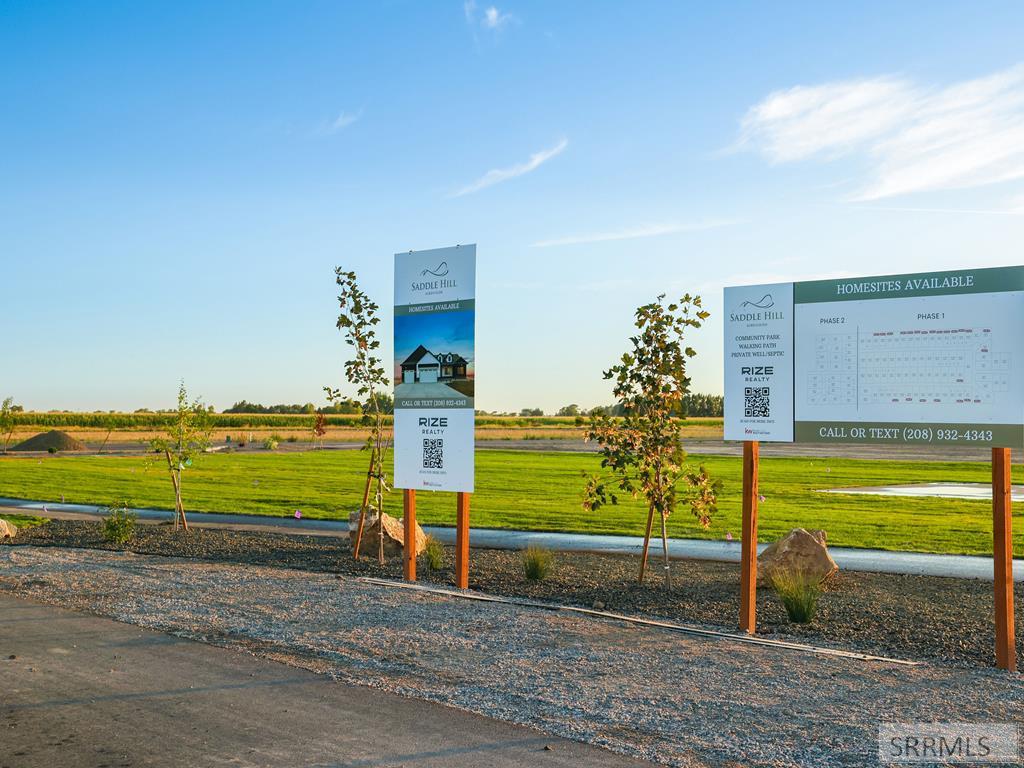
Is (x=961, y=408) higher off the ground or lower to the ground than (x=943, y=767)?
higher

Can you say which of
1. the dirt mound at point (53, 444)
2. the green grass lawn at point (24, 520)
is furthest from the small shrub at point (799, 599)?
the dirt mound at point (53, 444)

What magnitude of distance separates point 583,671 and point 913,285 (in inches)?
183

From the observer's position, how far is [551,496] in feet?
84.5

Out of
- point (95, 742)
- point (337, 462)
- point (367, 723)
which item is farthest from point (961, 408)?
point (337, 462)

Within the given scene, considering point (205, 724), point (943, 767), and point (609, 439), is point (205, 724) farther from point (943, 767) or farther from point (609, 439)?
point (609, 439)

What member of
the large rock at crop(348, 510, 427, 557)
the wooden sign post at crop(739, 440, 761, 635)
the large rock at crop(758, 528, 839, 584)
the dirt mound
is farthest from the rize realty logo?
the dirt mound

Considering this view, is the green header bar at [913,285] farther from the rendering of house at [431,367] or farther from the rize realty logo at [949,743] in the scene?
the rendering of house at [431,367]

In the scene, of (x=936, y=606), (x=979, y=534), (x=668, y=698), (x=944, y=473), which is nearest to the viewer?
(x=668, y=698)

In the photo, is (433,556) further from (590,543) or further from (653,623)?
(653,623)

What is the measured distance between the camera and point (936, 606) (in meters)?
10.5

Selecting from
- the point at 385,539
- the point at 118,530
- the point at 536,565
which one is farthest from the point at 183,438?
the point at 536,565

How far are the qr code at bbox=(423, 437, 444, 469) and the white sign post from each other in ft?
0.04

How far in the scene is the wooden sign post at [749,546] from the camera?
932 cm

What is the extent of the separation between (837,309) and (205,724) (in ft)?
21.8
